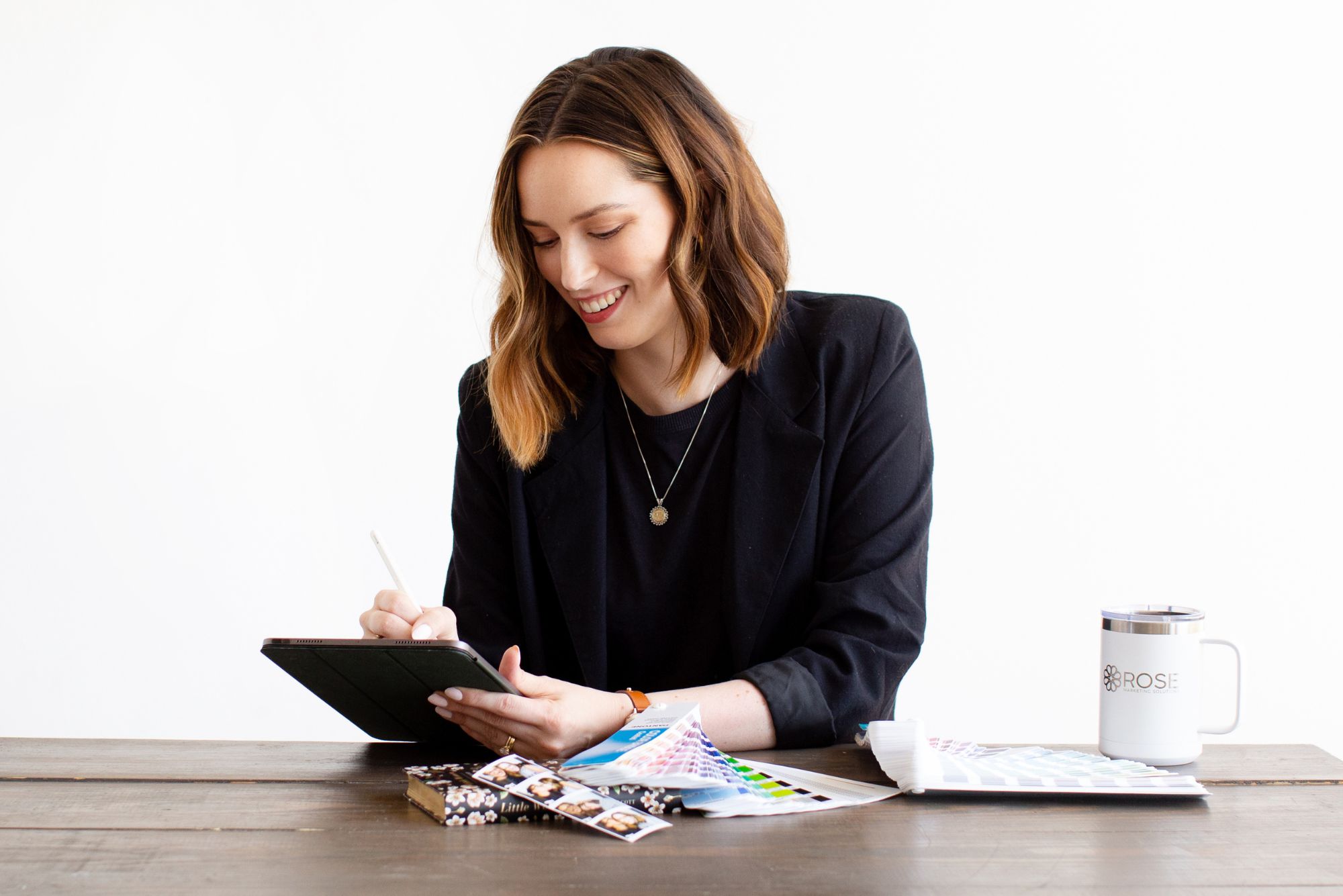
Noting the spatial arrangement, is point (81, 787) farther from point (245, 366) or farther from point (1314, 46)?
point (1314, 46)

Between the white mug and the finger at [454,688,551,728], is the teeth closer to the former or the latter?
the finger at [454,688,551,728]

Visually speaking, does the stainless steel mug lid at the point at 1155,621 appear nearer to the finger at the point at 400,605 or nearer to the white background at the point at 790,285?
the finger at the point at 400,605

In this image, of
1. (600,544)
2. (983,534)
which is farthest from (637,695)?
(983,534)

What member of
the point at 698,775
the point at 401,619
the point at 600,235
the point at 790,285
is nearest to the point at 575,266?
the point at 600,235

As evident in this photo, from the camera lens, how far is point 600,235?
5.09 ft

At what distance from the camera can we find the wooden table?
2.89ft

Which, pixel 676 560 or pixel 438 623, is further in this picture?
pixel 676 560

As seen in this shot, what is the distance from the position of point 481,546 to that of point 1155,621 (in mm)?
908

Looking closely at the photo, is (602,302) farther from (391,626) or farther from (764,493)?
(391,626)

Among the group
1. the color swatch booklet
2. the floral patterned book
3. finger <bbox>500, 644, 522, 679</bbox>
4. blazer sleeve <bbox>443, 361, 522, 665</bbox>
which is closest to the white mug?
the color swatch booklet

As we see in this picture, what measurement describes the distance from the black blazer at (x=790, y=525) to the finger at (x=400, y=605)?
0.35 meters

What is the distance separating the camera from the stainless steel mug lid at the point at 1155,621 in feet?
3.87

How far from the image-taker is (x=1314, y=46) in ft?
9.83

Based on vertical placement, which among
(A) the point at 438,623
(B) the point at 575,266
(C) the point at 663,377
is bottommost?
(A) the point at 438,623
